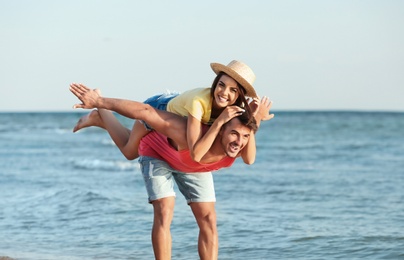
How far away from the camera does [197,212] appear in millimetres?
6352

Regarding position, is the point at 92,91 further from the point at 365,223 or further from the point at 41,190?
the point at 41,190

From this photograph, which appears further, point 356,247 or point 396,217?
point 396,217

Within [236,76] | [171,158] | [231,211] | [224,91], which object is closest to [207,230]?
[171,158]

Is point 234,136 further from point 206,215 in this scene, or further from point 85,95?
point 85,95

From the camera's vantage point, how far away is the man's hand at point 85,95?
595 centimetres

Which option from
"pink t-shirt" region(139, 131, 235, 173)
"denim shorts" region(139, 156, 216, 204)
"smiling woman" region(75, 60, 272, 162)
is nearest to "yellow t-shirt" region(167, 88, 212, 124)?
"smiling woman" region(75, 60, 272, 162)

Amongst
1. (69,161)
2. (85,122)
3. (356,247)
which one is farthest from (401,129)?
(85,122)

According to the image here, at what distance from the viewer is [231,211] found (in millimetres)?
10758

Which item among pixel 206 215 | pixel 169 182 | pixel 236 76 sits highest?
pixel 236 76

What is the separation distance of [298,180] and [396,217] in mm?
4383

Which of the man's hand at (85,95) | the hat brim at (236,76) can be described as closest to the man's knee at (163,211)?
the man's hand at (85,95)

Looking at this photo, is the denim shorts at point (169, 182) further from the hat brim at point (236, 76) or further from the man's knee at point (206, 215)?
the hat brim at point (236, 76)

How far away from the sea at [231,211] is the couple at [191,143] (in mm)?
1720

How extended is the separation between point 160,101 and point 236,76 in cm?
77
